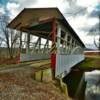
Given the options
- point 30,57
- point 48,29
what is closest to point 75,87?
point 30,57

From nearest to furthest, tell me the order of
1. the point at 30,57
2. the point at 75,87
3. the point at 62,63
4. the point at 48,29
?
the point at 62,63
the point at 75,87
the point at 48,29
the point at 30,57

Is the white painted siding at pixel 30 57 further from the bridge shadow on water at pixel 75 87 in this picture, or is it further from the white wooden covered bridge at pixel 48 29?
the bridge shadow on water at pixel 75 87

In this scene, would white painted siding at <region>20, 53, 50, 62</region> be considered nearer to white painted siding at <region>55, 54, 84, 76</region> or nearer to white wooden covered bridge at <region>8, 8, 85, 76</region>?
white wooden covered bridge at <region>8, 8, 85, 76</region>

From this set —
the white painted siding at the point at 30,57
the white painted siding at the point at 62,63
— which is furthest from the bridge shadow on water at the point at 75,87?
A: the white painted siding at the point at 30,57

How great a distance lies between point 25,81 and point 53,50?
13.5 feet

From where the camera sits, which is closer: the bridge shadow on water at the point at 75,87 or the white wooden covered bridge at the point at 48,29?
the white wooden covered bridge at the point at 48,29

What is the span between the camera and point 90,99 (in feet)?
53.3

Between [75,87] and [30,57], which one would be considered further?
[30,57]

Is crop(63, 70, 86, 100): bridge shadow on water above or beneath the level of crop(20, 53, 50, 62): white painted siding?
beneath

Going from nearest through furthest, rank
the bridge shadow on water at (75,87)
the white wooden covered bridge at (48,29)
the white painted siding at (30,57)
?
the white wooden covered bridge at (48,29), the bridge shadow on water at (75,87), the white painted siding at (30,57)

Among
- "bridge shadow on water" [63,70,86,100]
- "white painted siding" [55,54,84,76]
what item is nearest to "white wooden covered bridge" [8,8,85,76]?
"white painted siding" [55,54,84,76]

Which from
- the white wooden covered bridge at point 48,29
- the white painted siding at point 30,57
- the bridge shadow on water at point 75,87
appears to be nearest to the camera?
the white wooden covered bridge at point 48,29

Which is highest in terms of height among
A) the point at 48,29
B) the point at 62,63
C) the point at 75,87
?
the point at 48,29

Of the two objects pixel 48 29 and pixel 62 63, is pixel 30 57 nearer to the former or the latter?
pixel 48 29
